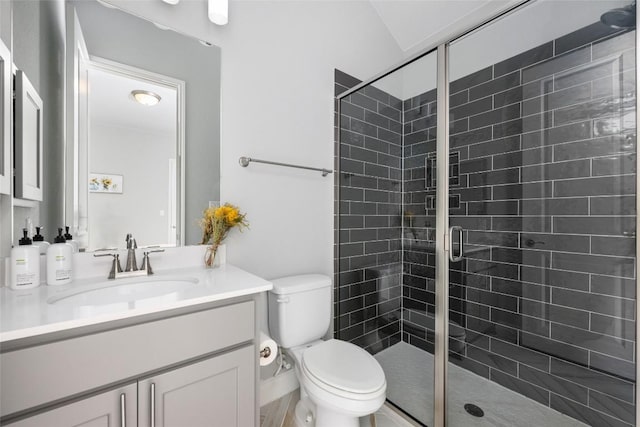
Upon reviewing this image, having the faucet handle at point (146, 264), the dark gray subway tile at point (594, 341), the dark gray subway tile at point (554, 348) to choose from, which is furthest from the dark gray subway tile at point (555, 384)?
the faucet handle at point (146, 264)

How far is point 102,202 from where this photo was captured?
1246 millimetres

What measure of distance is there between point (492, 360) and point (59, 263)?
2.29m

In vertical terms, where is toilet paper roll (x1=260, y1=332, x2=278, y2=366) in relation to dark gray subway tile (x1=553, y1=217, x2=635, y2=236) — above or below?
below

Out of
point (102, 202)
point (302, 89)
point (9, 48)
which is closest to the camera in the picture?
point (9, 48)

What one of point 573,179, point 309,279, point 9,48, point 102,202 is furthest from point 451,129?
point 9,48

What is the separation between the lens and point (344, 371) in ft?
4.23

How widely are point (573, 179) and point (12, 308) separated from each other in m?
2.34

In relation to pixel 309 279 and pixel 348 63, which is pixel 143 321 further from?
pixel 348 63

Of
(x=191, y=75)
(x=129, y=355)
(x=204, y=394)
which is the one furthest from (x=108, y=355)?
(x=191, y=75)

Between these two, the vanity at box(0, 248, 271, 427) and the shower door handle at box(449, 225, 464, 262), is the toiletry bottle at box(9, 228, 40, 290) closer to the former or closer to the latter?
the vanity at box(0, 248, 271, 427)

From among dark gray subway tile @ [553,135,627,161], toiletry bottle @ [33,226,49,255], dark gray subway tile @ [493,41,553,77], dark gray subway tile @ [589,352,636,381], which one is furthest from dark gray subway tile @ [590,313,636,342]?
toiletry bottle @ [33,226,49,255]

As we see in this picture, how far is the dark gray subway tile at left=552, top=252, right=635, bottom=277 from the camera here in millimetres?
1267

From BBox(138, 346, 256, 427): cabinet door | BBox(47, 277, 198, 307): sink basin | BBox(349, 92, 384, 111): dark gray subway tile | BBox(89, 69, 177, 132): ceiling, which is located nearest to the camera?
BBox(138, 346, 256, 427): cabinet door

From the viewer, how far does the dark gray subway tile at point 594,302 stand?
1.27 meters
